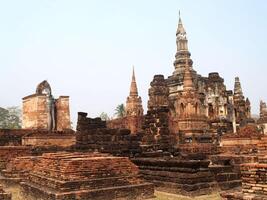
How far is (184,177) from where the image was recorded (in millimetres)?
8773

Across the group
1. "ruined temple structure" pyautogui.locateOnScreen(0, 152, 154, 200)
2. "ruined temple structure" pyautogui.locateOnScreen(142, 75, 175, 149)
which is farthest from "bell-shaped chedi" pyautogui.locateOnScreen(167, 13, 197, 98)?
"ruined temple structure" pyautogui.locateOnScreen(0, 152, 154, 200)

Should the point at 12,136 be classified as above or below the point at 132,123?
below

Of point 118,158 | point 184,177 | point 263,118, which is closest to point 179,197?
point 184,177

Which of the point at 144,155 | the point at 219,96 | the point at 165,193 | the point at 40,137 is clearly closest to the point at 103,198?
the point at 165,193

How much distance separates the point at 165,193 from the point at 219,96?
28.5 meters

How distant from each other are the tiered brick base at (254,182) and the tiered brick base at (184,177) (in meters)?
3.09

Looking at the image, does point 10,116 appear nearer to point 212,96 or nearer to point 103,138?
point 212,96

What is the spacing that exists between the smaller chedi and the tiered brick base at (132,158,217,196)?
9701mm

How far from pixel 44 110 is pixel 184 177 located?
11.0 m

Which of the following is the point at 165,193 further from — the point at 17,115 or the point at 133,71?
the point at 17,115

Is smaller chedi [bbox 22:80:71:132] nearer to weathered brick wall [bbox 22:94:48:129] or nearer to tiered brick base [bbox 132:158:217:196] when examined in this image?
weathered brick wall [bbox 22:94:48:129]

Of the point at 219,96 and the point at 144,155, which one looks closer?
the point at 144,155

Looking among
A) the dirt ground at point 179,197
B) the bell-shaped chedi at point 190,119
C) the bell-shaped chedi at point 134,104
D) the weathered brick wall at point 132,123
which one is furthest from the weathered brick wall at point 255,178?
the bell-shaped chedi at point 134,104

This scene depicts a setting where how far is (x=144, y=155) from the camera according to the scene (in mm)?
12008
